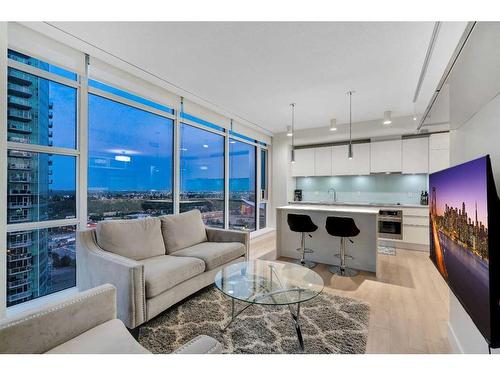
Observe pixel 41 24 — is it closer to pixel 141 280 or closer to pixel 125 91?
pixel 125 91

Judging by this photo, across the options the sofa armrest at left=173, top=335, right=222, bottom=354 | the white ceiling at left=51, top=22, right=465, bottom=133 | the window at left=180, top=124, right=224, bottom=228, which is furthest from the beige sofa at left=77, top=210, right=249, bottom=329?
the white ceiling at left=51, top=22, right=465, bottom=133

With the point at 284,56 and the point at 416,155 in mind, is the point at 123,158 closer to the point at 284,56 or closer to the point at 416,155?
the point at 284,56

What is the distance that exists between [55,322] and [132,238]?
138 centimetres

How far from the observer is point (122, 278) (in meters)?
1.99

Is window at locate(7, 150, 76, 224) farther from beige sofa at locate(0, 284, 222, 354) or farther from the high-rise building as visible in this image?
beige sofa at locate(0, 284, 222, 354)

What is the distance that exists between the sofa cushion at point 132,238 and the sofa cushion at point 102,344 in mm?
1209

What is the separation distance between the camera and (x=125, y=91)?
122 inches

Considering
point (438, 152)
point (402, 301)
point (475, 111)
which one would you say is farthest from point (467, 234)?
point (438, 152)

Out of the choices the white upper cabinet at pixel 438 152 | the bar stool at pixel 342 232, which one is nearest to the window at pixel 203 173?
the bar stool at pixel 342 232

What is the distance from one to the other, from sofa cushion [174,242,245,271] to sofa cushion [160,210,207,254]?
0.10 meters

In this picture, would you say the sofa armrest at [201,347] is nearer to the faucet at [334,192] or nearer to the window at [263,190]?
the window at [263,190]
